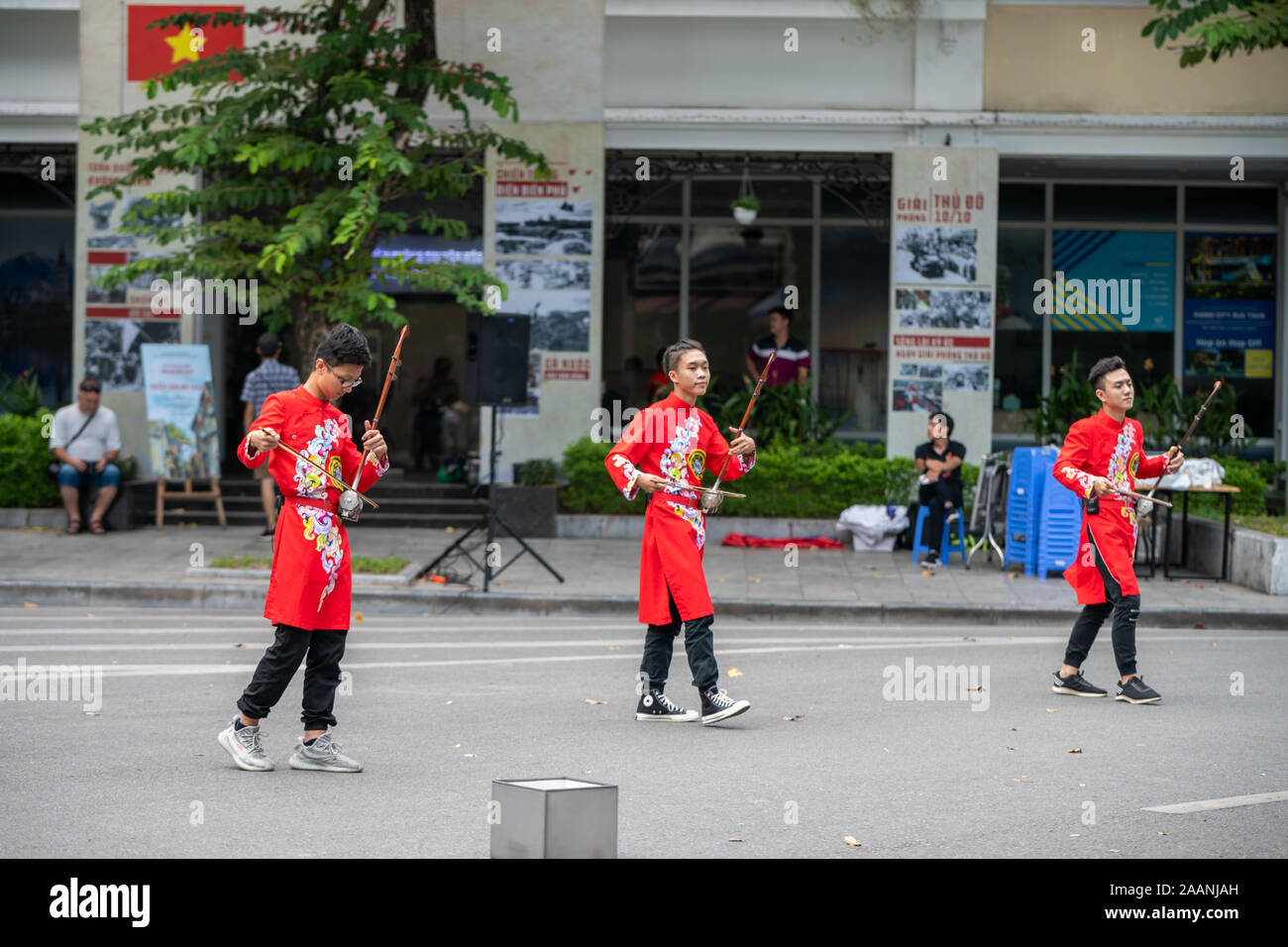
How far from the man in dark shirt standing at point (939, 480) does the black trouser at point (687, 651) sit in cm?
743

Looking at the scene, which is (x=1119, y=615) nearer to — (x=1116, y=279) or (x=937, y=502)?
(x=937, y=502)

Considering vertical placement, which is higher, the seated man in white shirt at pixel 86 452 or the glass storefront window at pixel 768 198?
the glass storefront window at pixel 768 198

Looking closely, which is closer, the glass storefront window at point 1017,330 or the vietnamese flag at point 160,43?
the vietnamese flag at point 160,43

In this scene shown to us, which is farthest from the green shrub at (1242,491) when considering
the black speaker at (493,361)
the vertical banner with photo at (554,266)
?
the black speaker at (493,361)

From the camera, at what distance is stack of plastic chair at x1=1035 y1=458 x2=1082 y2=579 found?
1452 cm

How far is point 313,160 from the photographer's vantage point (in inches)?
553

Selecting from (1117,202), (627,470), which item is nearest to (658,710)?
(627,470)

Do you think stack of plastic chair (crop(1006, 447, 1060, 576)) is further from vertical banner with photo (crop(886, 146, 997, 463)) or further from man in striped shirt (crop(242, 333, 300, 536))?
man in striped shirt (crop(242, 333, 300, 536))

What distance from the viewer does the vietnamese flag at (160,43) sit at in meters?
18.2

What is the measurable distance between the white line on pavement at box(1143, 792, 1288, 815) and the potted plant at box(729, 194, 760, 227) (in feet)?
45.6

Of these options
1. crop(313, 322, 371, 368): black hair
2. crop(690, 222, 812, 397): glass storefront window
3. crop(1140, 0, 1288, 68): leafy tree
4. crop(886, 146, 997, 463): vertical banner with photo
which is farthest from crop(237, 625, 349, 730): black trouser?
crop(690, 222, 812, 397): glass storefront window

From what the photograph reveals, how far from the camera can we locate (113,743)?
24.3 feet

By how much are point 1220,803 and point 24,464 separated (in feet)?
46.7

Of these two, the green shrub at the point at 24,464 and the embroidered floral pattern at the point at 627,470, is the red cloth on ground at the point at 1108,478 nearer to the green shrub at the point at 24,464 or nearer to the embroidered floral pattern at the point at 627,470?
the embroidered floral pattern at the point at 627,470
